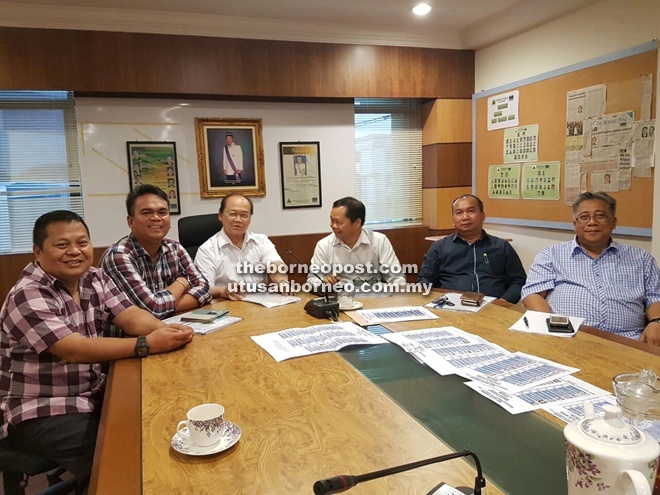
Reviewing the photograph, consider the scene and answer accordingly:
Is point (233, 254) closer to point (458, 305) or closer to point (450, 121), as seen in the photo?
point (458, 305)

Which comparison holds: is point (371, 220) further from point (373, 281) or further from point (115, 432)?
point (115, 432)

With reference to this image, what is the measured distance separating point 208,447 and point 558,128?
357cm

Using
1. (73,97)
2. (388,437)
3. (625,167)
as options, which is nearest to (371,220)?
(625,167)

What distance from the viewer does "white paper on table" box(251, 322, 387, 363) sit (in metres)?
1.57

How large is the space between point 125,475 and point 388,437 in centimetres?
54

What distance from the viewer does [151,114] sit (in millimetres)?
3781

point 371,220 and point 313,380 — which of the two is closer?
point 313,380

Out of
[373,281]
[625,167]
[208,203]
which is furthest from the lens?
[208,203]

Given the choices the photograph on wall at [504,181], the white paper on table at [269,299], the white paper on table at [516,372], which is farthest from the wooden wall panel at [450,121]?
the white paper on table at [516,372]

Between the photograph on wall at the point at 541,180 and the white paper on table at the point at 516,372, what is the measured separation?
8.51 feet

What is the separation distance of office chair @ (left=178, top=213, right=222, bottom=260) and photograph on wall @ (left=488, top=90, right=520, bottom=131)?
8.74 feet

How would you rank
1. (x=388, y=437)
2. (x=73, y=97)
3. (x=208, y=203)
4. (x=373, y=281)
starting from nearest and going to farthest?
(x=388, y=437) < (x=373, y=281) < (x=73, y=97) < (x=208, y=203)

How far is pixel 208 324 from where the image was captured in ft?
6.31

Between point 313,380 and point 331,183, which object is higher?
point 331,183
